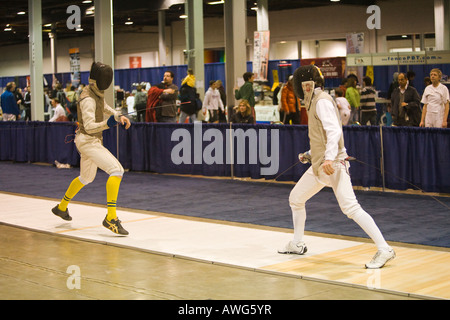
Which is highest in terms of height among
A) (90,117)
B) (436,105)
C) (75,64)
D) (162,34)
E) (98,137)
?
(162,34)

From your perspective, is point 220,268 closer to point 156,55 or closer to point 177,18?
point 177,18

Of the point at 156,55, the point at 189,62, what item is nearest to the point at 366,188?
the point at 189,62

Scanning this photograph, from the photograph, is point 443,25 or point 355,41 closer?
point 355,41

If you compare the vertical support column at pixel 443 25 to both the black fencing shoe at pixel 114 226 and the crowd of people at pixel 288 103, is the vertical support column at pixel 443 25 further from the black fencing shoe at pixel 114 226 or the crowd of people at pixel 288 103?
the black fencing shoe at pixel 114 226

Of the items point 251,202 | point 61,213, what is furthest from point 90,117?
point 251,202

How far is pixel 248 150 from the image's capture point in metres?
11.6

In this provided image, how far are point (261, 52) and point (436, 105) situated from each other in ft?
23.5

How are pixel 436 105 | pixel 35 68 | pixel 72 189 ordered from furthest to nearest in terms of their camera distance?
pixel 35 68 < pixel 436 105 < pixel 72 189

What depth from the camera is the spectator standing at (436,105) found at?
1203cm

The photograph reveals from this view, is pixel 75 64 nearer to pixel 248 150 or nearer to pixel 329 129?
pixel 248 150

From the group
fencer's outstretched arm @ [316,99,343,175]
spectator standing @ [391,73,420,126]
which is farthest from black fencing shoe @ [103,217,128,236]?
spectator standing @ [391,73,420,126]

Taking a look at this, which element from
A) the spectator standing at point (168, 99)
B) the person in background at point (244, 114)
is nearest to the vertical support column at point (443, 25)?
the spectator standing at point (168, 99)

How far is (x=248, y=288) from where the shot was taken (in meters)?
4.95

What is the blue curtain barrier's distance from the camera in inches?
379
